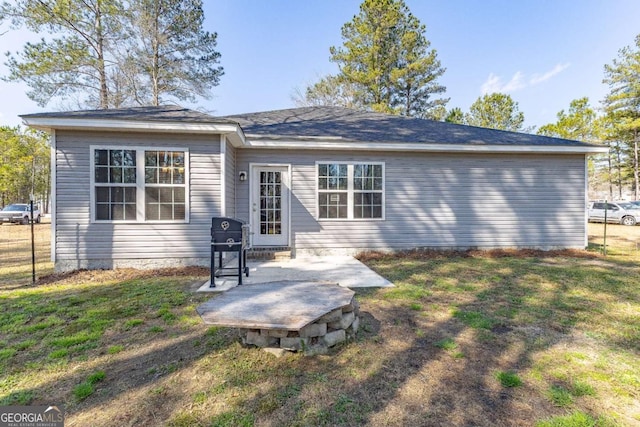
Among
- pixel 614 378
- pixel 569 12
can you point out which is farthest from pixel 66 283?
pixel 569 12

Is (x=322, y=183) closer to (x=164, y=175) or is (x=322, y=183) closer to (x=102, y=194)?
(x=164, y=175)

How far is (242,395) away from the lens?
203 centimetres

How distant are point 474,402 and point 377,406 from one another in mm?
Result: 654

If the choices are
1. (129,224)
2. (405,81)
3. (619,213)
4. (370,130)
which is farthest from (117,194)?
(619,213)

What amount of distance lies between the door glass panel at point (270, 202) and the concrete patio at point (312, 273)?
938 mm

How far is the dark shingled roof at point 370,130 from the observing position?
7.03m

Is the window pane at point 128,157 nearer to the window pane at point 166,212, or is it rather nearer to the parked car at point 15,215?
the window pane at point 166,212

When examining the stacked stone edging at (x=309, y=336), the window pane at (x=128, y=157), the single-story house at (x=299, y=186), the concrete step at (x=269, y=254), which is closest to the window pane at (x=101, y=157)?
the single-story house at (x=299, y=186)

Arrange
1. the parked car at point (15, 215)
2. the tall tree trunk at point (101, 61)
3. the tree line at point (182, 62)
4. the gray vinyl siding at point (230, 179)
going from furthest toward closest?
the parked car at point (15, 215) < the tall tree trunk at point (101, 61) < the tree line at point (182, 62) < the gray vinyl siding at point (230, 179)

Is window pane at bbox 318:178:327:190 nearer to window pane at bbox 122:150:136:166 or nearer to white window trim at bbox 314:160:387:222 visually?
white window trim at bbox 314:160:387:222

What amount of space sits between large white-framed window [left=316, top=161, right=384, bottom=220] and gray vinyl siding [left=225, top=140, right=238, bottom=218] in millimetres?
Answer: 1933

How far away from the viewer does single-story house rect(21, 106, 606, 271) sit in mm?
5539

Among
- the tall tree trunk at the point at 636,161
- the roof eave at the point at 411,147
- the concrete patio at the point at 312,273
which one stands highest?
the tall tree trunk at the point at 636,161

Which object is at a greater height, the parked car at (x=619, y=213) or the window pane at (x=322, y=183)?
the window pane at (x=322, y=183)
